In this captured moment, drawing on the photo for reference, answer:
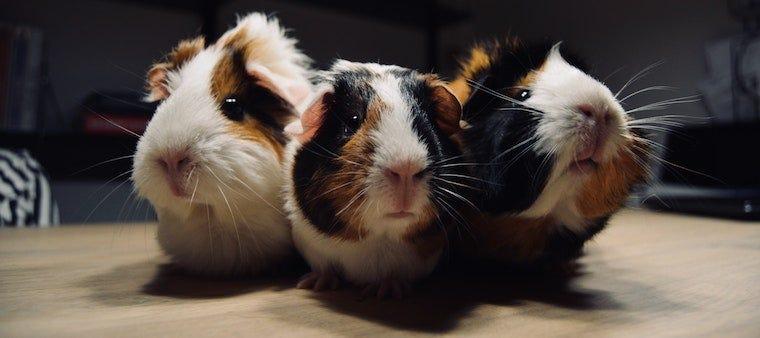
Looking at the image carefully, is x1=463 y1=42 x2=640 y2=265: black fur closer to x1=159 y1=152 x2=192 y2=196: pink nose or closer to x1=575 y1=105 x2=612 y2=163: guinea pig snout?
x1=575 y1=105 x2=612 y2=163: guinea pig snout

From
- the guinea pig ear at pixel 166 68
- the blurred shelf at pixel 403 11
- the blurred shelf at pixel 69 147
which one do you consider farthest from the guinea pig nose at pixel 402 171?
the blurred shelf at pixel 403 11

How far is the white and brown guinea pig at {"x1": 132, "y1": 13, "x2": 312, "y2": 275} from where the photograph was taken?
87cm

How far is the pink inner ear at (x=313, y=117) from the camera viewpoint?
2.79ft

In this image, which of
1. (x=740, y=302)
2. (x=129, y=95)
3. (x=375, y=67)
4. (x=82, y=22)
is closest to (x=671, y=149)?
(x=740, y=302)

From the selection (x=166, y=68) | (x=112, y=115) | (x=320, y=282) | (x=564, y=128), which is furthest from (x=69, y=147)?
(x=564, y=128)

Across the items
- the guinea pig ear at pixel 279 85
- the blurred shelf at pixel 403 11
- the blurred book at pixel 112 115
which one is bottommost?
the guinea pig ear at pixel 279 85

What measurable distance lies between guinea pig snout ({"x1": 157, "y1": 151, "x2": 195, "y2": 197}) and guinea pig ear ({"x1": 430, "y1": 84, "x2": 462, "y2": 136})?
1.33ft

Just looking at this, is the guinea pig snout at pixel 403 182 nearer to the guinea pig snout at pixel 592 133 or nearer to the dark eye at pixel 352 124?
the dark eye at pixel 352 124

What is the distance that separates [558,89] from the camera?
0.84 meters

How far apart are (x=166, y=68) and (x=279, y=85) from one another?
0.83 ft

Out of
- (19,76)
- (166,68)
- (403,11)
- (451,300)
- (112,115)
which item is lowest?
(451,300)

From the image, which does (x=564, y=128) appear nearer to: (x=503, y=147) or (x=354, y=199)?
(x=503, y=147)

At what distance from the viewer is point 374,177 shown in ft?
2.46

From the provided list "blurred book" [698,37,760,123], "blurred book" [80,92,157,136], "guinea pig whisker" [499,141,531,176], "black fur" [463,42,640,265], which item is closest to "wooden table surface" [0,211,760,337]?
"black fur" [463,42,640,265]
